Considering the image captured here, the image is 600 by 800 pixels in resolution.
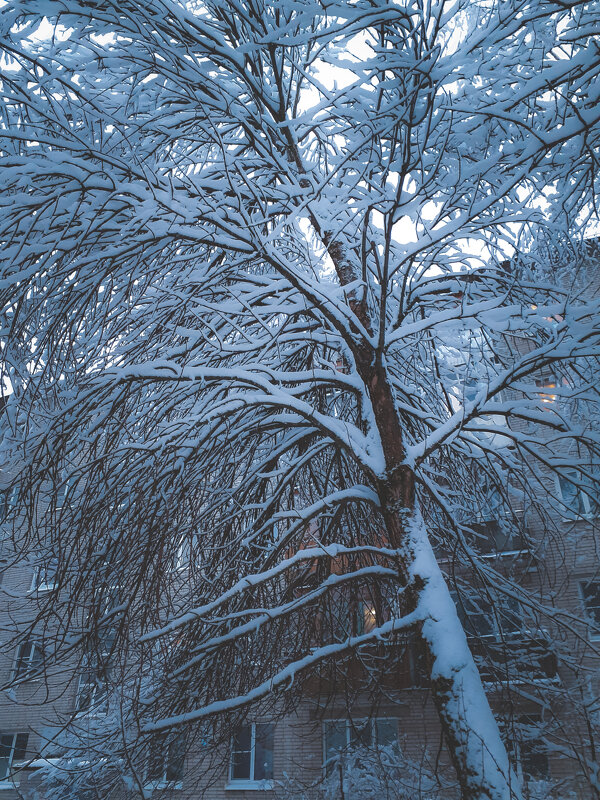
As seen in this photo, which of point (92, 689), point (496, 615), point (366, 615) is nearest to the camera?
point (92, 689)

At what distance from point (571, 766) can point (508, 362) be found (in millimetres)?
7891

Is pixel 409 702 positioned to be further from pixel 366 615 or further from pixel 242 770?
pixel 242 770

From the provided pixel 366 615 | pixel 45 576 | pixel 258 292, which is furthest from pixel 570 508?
pixel 366 615

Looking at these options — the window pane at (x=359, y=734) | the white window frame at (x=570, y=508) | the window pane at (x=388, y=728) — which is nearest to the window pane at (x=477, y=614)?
the white window frame at (x=570, y=508)

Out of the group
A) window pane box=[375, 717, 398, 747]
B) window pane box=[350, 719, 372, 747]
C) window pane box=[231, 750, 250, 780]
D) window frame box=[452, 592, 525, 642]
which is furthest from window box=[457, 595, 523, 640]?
window pane box=[231, 750, 250, 780]

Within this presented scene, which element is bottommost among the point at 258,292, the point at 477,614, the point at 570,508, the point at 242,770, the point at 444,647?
the point at 242,770

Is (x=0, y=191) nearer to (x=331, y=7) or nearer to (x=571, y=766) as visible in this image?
(x=331, y=7)

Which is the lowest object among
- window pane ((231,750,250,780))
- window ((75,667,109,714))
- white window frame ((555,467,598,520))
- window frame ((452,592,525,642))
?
window pane ((231,750,250,780))

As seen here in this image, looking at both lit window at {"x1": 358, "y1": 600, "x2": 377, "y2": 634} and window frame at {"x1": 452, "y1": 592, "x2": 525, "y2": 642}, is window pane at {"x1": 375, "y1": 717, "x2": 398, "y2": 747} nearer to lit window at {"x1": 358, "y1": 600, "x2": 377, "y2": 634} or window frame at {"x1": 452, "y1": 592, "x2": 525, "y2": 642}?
lit window at {"x1": 358, "y1": 600, "x2": 377, "y2": 634}

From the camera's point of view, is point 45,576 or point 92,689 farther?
point 45,576

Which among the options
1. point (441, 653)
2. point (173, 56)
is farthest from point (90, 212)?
point (441, 653)

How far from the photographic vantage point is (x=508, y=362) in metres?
6.04

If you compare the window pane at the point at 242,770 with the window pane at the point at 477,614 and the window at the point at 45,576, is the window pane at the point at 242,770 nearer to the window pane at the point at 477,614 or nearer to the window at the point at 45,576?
the window pane at the point at 477,614

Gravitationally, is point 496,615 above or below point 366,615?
below
